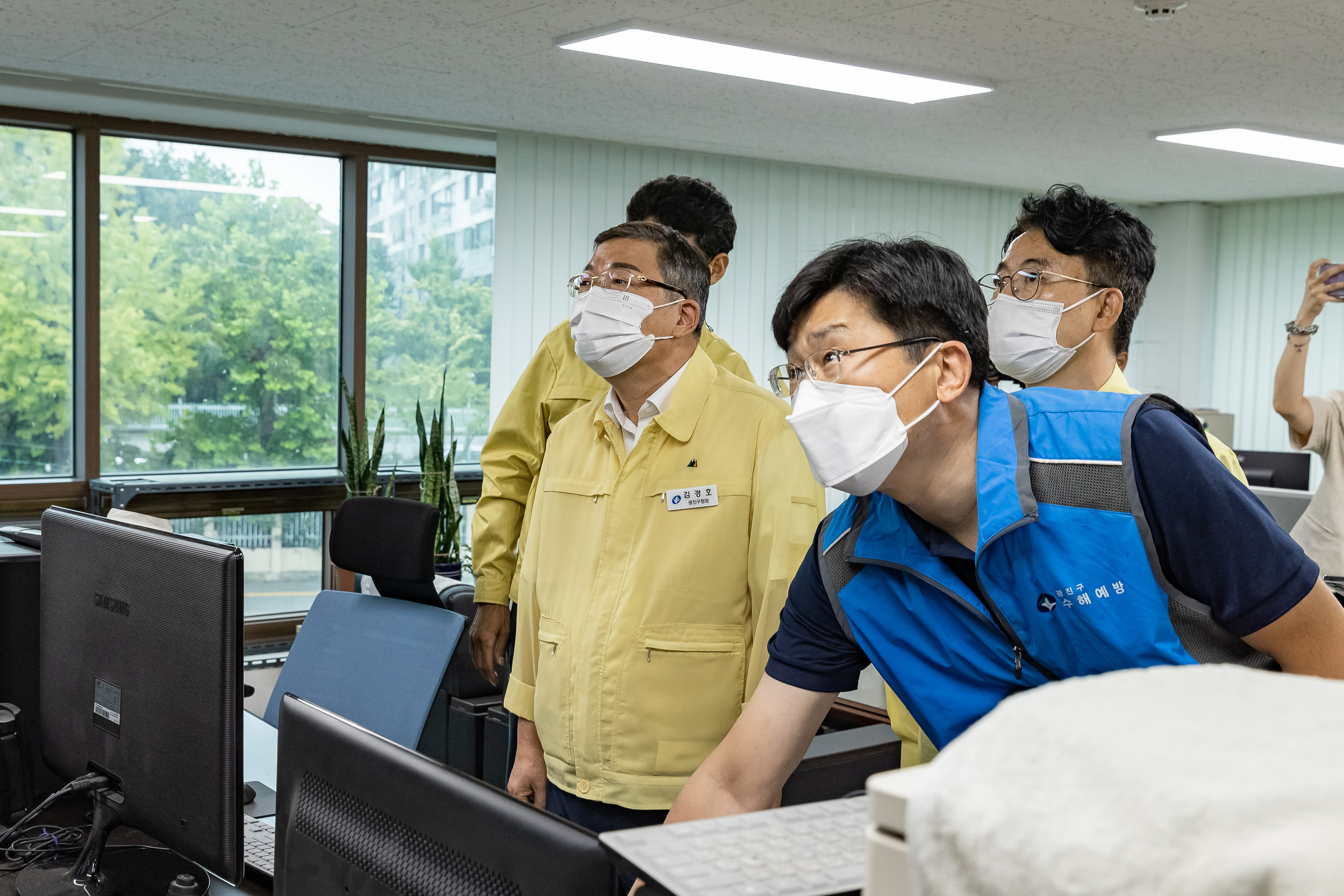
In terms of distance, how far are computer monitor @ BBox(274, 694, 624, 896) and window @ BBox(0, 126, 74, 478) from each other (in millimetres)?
4606

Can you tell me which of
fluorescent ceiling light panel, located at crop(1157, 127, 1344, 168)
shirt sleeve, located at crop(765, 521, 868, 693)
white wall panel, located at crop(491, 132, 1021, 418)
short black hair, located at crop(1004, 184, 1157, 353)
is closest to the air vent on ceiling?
short black hair, located at crop(1004, 184, 1157, 353)

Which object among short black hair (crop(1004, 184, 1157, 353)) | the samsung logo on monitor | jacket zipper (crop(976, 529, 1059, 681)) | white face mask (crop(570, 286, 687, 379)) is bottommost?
the samsung logo on monitor

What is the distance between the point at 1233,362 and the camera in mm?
7641

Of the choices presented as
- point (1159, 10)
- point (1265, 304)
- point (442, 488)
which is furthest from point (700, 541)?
point (1265, 304)

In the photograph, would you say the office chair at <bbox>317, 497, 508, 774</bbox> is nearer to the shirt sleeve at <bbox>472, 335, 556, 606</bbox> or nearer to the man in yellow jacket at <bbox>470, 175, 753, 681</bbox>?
the man in yellow jacket at <bbox>470, 175, 753, 681</bbox>

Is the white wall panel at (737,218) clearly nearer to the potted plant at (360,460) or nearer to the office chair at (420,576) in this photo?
the potted plant at (360,460)

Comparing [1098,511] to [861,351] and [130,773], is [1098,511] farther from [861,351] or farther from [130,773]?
[130,773]

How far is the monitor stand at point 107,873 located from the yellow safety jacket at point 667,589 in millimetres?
565

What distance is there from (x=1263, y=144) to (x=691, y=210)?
3.85 metres

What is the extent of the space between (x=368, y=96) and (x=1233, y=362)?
18.9 feet

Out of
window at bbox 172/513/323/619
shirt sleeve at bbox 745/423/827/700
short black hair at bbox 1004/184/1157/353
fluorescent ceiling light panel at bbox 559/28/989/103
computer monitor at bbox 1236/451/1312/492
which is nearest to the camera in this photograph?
shirt sleeve at bbox 745/423/827/700

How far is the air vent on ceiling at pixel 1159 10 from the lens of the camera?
325cm

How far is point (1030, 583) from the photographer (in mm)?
1128

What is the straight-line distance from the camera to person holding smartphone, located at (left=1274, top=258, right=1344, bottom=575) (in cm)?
338
